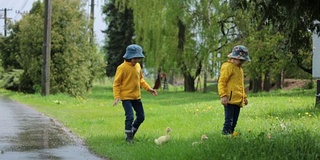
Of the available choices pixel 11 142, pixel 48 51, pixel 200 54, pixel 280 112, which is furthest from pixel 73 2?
pixel 11 142

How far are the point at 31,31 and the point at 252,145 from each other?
28.4 m

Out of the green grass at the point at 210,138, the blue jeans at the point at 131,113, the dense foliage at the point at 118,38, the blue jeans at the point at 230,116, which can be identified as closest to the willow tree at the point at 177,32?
the dense foliage at the point at 118,38

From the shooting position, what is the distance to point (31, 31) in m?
34.6

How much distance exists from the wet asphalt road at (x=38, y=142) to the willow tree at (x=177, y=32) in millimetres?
25227

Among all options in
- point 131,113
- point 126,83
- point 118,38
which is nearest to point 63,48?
point 126,83

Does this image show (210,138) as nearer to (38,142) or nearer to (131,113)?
(131,113)

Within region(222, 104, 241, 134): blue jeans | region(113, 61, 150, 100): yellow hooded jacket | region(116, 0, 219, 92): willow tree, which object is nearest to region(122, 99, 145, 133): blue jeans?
region(113, 61, 150, 100): yellow hooded jacket

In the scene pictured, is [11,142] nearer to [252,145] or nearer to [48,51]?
[252,145]

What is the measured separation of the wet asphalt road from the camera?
9633mm

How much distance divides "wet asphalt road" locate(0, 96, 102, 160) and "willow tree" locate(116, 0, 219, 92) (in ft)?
82.8

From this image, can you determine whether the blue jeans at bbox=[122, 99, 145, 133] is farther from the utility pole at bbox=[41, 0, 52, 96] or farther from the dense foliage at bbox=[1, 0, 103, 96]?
the dense foliage at bbox=[1, 0, 103, 96]

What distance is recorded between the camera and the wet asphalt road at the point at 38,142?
31.6 ft

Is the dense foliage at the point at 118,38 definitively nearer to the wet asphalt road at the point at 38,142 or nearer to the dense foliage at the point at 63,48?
the dense foliage at the point at 63,48

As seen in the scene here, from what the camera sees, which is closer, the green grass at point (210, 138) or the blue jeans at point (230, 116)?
the green grass at point (210, 138)
